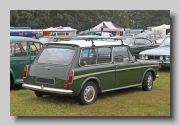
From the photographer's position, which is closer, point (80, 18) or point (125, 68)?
point (125, 68)

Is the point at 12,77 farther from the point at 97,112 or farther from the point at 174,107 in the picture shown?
the point at 174,107

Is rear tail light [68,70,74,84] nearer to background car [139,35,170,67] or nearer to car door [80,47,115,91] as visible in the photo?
car door [80,47,115,91]

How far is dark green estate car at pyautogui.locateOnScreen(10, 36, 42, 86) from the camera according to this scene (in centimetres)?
930

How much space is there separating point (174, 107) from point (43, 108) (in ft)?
9.58

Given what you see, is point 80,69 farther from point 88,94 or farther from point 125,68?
point 125,68

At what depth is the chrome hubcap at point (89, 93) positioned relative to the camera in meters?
7.49

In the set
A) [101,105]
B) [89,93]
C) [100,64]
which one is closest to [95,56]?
[100,64]

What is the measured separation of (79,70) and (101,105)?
1030 millimetres

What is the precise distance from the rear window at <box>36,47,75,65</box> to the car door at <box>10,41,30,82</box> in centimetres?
172

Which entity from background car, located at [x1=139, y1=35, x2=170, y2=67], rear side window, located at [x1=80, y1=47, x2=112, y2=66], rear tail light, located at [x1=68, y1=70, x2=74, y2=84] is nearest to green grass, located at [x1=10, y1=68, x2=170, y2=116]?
rear tail light, located at [x1=68, y1=70, x2=74, y2=84]

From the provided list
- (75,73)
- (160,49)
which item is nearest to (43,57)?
(75,73)

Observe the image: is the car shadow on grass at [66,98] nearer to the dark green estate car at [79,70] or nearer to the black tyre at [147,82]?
the dark green estate car at [79,70]

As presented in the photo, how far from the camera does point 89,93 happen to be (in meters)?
7.56

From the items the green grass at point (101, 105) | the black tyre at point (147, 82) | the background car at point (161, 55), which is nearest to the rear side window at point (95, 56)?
the green grass at point (101, 105)
